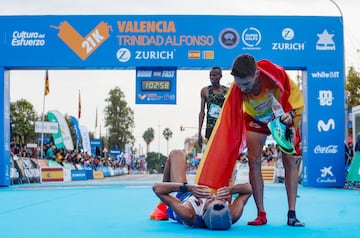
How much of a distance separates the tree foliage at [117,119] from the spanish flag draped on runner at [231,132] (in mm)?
74384

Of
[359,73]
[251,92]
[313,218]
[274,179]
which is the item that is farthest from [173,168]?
[359,73]

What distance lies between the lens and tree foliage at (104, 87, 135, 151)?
261ft

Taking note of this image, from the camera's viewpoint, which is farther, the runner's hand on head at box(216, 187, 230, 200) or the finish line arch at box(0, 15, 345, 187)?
the finish line arch at box(0, 15, 345, 187)

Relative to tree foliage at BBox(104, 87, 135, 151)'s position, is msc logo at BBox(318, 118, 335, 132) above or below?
below

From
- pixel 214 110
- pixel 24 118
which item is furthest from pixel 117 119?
pixel 214 110

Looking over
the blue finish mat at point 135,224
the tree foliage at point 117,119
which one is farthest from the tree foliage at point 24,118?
the blue finish mat at point 135,224

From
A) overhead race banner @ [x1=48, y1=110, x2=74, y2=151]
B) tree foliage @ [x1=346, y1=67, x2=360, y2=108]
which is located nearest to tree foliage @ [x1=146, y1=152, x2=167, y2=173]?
overhead race banner @ [x1=48, y1=110, x2=74, y2=151]

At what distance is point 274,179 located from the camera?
19.7m

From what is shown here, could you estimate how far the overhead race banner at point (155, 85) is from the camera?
1534 centimetres

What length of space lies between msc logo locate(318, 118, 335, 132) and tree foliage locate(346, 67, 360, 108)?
18034mm

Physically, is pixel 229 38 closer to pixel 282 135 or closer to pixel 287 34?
pixel 287 34

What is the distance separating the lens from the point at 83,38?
14.9 meters

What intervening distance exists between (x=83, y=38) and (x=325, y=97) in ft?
22.0

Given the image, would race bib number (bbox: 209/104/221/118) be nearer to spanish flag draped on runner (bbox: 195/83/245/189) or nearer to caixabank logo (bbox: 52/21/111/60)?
spanish flag draped on runner (bbox: 195/83/245/189)
